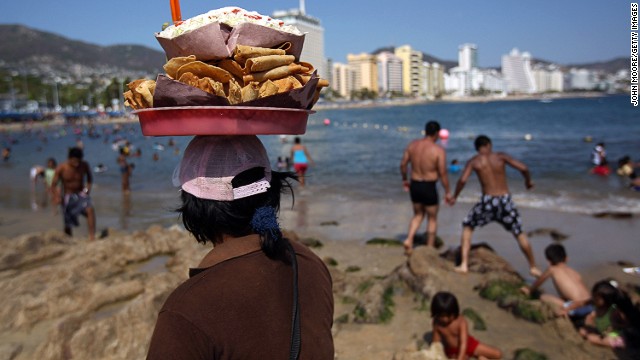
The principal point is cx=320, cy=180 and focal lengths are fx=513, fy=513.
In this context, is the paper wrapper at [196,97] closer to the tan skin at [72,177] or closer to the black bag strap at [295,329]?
the black bag strap at [295,329]

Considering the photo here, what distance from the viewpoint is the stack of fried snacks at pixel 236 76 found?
1.57 metres

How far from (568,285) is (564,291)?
77 mm

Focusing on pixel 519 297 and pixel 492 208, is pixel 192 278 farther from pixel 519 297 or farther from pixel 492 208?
→ pixel 492 208

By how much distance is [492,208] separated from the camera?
6.93 metres

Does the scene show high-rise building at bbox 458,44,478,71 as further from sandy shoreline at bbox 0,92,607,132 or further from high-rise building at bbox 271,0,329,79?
high-rise building at bbox 271,0,329,79

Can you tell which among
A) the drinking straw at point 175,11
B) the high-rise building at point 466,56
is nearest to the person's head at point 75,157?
the drinking straw at point 175,11

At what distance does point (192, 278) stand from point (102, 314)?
13.8 feet

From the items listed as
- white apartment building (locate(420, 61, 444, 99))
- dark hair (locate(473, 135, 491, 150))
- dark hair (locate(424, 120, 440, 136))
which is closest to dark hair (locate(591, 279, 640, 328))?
dark hair (locate(473, 135, 491, 150))

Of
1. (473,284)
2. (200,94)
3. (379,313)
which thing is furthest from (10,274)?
(200,94)

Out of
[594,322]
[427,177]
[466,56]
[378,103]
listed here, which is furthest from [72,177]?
[378,103]

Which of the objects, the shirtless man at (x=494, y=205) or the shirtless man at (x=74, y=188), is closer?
the shirtless man at (x=494, y=205)

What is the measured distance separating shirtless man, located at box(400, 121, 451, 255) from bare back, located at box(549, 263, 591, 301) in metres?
2.18

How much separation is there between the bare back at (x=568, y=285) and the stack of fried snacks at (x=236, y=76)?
4.83 meters

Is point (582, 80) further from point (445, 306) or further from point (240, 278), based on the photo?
point (240, 278)
